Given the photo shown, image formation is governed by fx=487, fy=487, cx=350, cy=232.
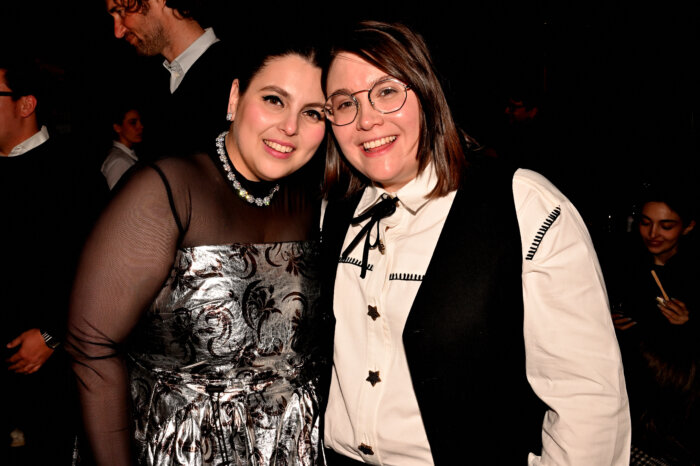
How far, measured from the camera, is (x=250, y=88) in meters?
1.57

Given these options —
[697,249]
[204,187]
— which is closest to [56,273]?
[204,187]

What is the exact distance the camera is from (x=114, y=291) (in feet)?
4.39

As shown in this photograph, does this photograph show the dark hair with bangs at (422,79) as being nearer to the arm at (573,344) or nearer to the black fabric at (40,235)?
the arm at (573,344)

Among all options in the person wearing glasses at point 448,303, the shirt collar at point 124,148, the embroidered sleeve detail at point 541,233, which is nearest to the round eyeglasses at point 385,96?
the person wearing glasses at point 448,303

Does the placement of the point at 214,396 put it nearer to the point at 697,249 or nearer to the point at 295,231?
the point at 295,231

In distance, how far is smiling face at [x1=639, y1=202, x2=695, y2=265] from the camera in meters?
3.48

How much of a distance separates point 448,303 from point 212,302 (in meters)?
0.69

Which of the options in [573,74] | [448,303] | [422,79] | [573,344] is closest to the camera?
[573,344]

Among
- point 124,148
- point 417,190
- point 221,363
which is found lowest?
point 221,363

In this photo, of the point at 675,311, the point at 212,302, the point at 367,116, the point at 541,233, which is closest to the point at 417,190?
the point at 367,116

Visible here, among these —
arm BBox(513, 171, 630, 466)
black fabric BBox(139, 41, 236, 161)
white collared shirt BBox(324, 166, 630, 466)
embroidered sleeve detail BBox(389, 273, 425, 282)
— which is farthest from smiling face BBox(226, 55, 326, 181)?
arm BBox(513, 171, 630, 466)

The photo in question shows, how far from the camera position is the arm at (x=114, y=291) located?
133cm

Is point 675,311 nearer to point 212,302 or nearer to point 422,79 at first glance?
point 422,79

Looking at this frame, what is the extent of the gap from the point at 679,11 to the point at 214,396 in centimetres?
550
